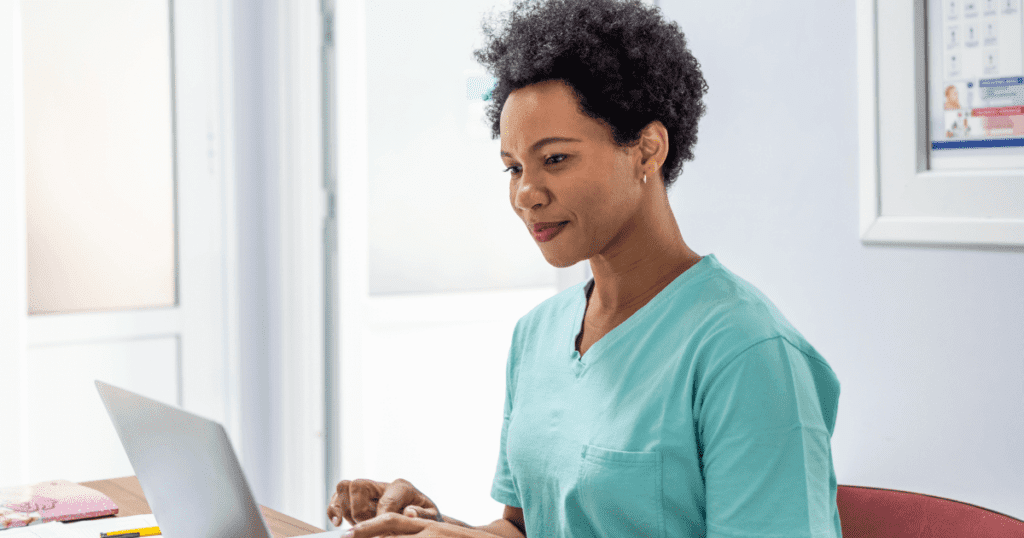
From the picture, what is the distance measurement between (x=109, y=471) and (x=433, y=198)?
135cm

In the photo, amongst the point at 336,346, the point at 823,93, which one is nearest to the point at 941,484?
the point at 823,93

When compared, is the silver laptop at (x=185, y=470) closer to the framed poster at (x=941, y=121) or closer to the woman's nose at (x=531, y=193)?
the woman's nose at (x=531, y=193)

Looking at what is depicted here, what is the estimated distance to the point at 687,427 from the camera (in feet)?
2.93

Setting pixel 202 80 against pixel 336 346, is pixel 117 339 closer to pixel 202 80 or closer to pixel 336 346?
pixel 336 346

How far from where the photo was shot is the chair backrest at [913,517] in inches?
38.7

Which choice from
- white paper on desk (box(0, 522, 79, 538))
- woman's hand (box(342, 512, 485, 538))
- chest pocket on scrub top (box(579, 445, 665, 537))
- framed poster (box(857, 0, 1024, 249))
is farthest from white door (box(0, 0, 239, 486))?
framed poster (box(857, 0, 1024, 249))

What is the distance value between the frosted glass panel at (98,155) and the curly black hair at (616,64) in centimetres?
203

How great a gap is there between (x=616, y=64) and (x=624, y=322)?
10.9 inches

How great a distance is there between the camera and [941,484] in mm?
1315

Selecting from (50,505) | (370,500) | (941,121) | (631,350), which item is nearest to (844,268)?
(941,121)

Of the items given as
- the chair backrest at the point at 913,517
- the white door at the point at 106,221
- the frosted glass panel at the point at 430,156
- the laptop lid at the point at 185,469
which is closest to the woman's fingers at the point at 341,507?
the laptop lid at the point at 185,469

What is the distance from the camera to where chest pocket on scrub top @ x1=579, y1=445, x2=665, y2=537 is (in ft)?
2.96

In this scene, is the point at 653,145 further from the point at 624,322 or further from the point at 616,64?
the point at 624,322

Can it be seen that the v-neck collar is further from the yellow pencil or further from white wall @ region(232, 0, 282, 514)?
white wall @ region(232, 0, 282, 514)
